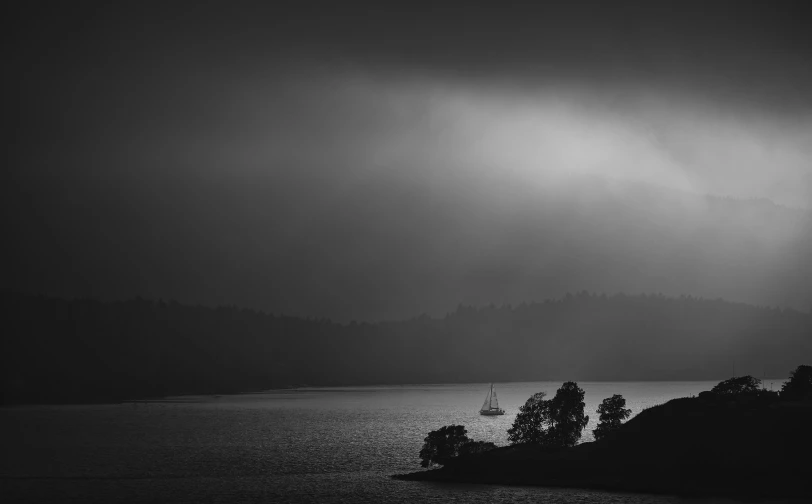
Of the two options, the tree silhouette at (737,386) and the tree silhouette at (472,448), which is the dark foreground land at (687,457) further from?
the tree silhouette at (737,386)

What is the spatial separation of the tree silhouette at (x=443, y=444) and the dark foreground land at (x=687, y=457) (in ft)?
11.2

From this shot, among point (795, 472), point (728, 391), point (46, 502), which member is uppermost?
point (728, 391)

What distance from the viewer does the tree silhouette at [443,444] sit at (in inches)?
6097

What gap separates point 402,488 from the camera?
459ft

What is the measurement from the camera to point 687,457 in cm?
13375

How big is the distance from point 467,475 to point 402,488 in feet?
46.6

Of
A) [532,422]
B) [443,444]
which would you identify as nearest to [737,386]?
[532,422]

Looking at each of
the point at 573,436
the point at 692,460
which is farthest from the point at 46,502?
the point at 692,460

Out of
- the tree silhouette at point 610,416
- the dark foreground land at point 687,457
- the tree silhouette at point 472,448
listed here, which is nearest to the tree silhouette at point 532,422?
the dark foreground land at point 687,457

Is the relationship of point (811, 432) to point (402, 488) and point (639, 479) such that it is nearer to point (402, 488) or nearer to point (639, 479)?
point (639, 479)

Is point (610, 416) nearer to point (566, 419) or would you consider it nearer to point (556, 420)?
point (566, 419)

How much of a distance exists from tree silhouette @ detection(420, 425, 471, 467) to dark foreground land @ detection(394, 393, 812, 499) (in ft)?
11.2

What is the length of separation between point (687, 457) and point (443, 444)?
1840 inches

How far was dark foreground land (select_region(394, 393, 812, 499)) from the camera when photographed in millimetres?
125894
